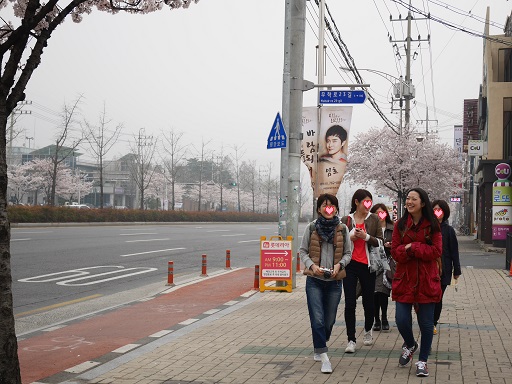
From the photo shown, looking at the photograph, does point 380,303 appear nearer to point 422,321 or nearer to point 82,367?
point 422,321

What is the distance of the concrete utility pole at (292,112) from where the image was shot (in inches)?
560

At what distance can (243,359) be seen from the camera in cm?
753

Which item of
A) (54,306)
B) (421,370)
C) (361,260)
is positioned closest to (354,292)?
(361,260)

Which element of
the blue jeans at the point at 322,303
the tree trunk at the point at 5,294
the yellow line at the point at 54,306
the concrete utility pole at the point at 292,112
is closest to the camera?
the tree trunk at the point at 5,294

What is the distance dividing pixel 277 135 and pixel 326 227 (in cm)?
701

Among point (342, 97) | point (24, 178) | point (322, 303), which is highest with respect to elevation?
point (24, 178)

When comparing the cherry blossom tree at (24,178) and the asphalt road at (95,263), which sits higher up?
the cherry blossom tree at (24,178)

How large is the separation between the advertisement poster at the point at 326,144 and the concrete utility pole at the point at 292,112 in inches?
78.8

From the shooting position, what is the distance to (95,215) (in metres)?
47.5

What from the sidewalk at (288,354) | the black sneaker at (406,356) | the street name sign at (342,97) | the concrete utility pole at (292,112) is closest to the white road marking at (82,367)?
the sidewalk at (288,354)

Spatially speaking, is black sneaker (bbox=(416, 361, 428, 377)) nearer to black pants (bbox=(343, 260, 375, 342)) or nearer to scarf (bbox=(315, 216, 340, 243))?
black pants (bbox=(343, 260, 375, 342))

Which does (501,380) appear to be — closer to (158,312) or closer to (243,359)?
(243,359)

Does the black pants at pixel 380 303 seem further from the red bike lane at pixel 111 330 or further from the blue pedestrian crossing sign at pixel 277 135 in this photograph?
the blue pedestrian crossing sign at pixel 277 135

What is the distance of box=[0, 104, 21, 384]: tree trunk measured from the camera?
551 cm
